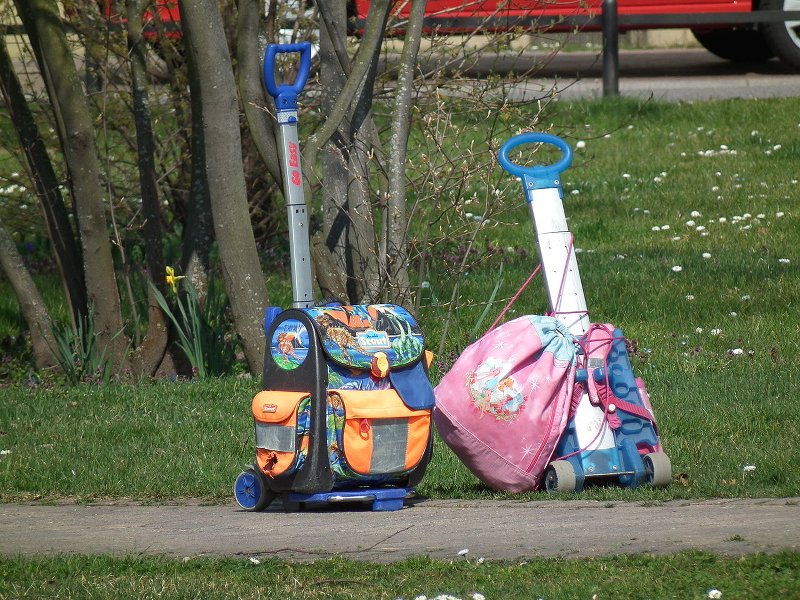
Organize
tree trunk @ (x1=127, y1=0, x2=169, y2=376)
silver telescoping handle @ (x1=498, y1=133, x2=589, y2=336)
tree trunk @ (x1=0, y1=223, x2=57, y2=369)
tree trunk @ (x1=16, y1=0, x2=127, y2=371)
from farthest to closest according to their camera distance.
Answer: tree trunk @ (x1=0, y1=223, x2=57, y2=369) → tree trunk @ (x1=127, y1=0, x2=169, y2=376) → tree trunk @ (x1=16, y1=0, x2=127, y2=371) → silver telescoping handle @ (x1=498, y1=133, x2=589, y2=336)

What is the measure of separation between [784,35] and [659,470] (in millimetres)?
12179

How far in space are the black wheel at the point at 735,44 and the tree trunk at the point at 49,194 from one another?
470 inches

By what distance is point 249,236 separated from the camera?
7336mm

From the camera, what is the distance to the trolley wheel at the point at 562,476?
498 cm

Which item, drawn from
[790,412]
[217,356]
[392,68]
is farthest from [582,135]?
[790,412]

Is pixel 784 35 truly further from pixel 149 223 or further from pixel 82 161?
pixel 82 161

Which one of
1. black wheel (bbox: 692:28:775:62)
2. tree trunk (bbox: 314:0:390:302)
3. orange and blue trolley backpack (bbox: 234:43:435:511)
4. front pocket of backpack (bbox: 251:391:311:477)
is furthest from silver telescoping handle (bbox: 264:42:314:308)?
black wheel (bbox: 692:28:775:62)

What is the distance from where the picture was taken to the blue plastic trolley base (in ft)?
16.0

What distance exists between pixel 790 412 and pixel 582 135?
7.50m

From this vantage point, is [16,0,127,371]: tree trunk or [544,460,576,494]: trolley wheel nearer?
[544,460,576,494]: trolley wheel

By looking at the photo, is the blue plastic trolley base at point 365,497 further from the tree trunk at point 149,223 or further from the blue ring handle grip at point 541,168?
the tree trunk at point 149,223

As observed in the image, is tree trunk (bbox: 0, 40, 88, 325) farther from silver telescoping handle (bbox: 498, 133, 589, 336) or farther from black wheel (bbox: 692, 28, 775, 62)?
black wheel (bbox: 692, 28, 775, 62)

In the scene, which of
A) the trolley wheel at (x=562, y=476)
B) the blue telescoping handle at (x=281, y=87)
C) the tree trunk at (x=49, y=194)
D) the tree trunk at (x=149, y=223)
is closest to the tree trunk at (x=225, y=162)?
the tree trunk at (x=149, y=223)

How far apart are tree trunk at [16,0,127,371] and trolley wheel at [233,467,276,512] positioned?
3.11 m
